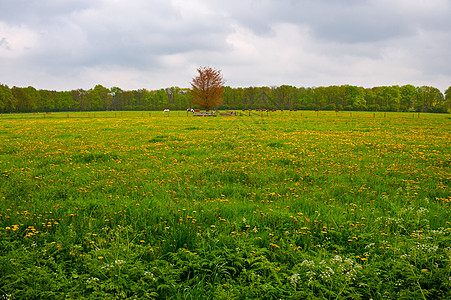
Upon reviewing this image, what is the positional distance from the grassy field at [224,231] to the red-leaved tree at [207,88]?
47.6 m

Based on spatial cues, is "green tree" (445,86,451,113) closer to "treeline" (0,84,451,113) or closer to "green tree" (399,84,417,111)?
"treeline" (0,84,451,113)

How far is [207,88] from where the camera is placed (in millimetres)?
56219

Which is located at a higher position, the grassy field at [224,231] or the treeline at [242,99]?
the treeline at [242,99]

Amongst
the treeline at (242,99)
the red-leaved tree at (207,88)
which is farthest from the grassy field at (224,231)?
the treeline at (242,99)

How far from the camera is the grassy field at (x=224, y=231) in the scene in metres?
3.26

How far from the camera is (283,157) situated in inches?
428

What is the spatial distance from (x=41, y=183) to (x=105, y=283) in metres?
5.56

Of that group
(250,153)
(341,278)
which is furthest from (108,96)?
(341,278)

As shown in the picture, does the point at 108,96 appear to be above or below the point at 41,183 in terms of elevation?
above

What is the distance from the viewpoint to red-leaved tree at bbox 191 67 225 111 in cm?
5600

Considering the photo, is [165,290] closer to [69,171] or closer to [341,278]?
[341,278]

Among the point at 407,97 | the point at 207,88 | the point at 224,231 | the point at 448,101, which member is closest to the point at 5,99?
the point at 207,88

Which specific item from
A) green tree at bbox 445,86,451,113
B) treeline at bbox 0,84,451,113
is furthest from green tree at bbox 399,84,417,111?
green tree at bbox 445,86,451,113

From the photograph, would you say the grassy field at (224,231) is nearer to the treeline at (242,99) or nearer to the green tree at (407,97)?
the treeline at (242,99)
